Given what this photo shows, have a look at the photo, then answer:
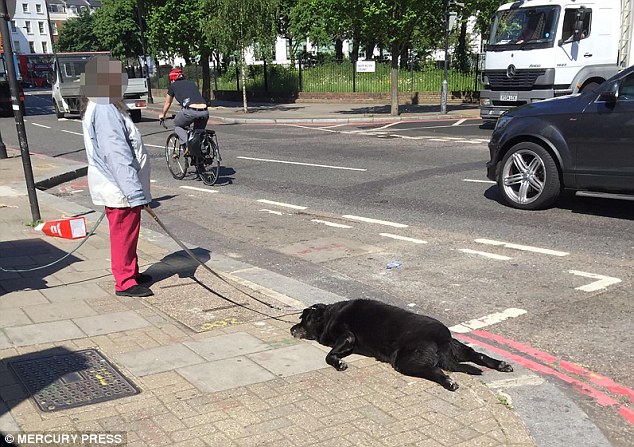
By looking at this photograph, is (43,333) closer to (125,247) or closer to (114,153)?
(125,247)

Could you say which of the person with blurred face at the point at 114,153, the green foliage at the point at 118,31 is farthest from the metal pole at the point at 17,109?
the green foliage at the point at 118,31

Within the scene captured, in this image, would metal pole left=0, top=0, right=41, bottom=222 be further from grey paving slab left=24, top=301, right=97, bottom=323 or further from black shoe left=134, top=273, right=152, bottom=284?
grey paving slab left=24, top=301, right=97, bottom=323

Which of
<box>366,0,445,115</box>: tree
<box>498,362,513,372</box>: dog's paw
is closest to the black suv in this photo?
<box>498,362,513,372</box>: dog's paw

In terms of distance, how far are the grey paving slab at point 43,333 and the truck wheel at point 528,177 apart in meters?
5.84

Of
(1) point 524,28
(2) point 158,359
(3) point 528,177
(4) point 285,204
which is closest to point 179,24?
(1) point 524,28

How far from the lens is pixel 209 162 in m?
11.2

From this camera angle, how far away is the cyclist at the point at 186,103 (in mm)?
10641

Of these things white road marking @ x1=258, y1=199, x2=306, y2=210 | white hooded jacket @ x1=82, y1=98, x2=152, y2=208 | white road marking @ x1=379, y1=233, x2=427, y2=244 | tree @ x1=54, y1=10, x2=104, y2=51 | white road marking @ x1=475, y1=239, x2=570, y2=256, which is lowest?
white road marking @ x1=258, y1=199, x2=306, y2=210

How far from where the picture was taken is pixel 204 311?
4.88 meters

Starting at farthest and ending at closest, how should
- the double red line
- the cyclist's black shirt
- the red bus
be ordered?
the red bus → the cyclist's black shirt → the double red line

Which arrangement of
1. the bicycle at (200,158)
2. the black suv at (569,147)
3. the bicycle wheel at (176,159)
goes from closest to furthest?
the black suv at (569,147)
the bicycle at (200,158)
the bicycle wheel at (176,159)

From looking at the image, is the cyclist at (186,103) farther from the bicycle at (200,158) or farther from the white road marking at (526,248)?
the white road marking at (526,248)

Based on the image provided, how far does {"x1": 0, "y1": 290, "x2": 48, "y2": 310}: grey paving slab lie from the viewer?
4953mm

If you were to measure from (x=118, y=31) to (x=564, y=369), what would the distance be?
45.2 metres
